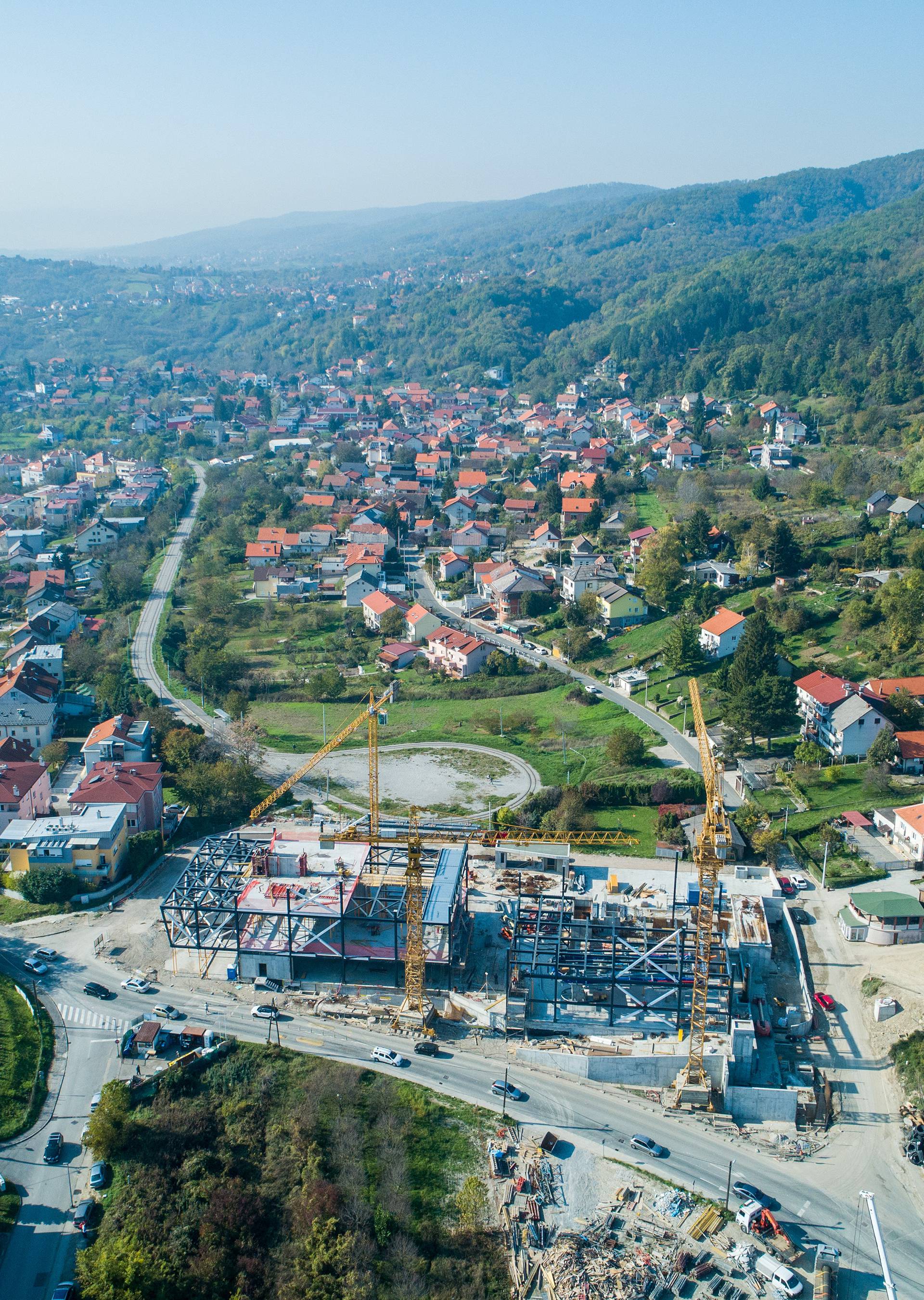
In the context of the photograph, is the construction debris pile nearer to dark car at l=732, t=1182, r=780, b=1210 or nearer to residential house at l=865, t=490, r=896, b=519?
dark car at l=732, t=1182, r=780, b=1210

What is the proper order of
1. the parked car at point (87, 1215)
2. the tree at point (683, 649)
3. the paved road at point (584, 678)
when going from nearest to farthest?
the parked car at point (87, 1215) < the paved road at point (584, 678) < the tree at point (683, 649)

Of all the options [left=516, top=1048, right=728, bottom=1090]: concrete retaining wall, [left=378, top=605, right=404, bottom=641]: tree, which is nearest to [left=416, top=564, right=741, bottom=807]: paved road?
[left=378, top=605, right=404, bottom=641]: tree

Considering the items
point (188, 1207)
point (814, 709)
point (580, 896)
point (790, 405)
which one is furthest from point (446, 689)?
point (790, 405)

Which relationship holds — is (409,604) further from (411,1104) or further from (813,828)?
(411,1104)

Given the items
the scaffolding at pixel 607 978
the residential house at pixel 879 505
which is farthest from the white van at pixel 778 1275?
the residential house at pixel 879 505

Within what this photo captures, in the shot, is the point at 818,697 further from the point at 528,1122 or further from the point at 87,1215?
the point at 87,1215

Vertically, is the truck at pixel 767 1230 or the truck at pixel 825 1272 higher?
the truck at pixel 767 1230

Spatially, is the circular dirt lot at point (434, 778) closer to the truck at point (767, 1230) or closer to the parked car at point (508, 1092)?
the parked car at point (508, 1092)
